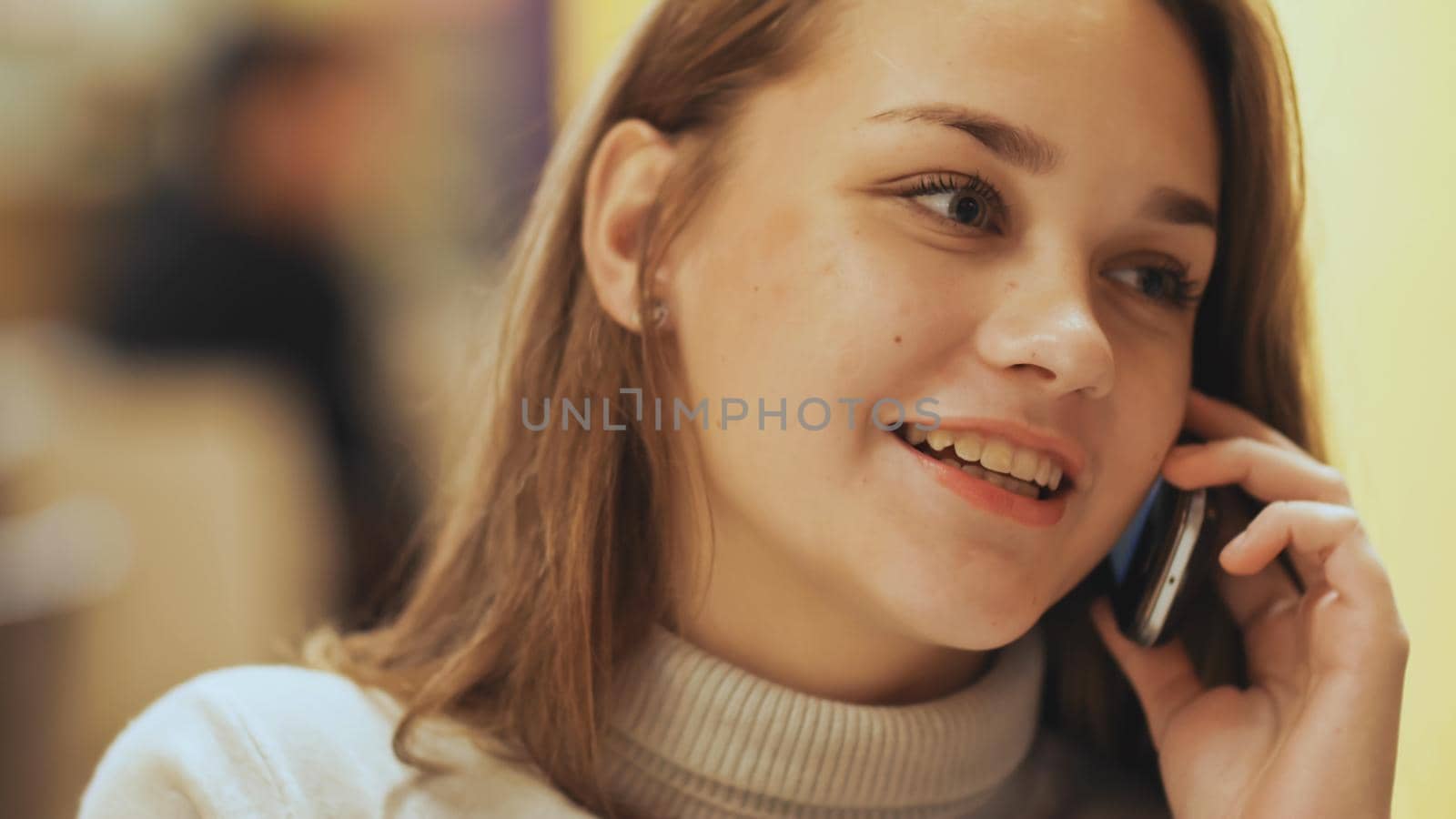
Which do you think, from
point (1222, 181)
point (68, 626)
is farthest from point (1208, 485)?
point (68, 626)

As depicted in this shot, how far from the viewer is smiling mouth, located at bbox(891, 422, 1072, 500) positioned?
91cm

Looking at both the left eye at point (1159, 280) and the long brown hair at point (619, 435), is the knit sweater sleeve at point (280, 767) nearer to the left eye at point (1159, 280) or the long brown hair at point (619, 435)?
the long brown hair at point (619, 435)

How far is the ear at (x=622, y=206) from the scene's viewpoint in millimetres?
1056

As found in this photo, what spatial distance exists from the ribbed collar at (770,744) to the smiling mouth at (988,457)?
230mm

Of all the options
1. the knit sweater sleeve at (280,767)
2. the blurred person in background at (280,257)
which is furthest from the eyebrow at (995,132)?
the blurred person in background at (280,257)

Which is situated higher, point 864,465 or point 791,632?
point 864,465

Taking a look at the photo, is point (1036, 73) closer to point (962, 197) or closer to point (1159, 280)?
point (962, 197)

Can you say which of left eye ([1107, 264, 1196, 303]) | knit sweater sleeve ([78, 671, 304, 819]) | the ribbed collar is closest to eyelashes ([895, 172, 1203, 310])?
left eye ([1107, 264, 1196, 303])

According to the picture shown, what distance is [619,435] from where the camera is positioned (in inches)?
42.4

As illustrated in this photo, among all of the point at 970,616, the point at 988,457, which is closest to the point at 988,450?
the point at 988,457

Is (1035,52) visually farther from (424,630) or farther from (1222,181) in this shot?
(424,630)

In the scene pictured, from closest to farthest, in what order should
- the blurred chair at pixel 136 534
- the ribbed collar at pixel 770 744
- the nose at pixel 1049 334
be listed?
the nose at pixel 1049 334, the ribbed collar at pixel 770 744, the blurred chair at pixel 136 534

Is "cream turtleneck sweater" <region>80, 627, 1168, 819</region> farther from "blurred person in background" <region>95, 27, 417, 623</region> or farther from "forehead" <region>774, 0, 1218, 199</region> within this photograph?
"blurred person in background" <region>95, 27, 417, 623</region>

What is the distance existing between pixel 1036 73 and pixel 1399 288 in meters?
0.35
